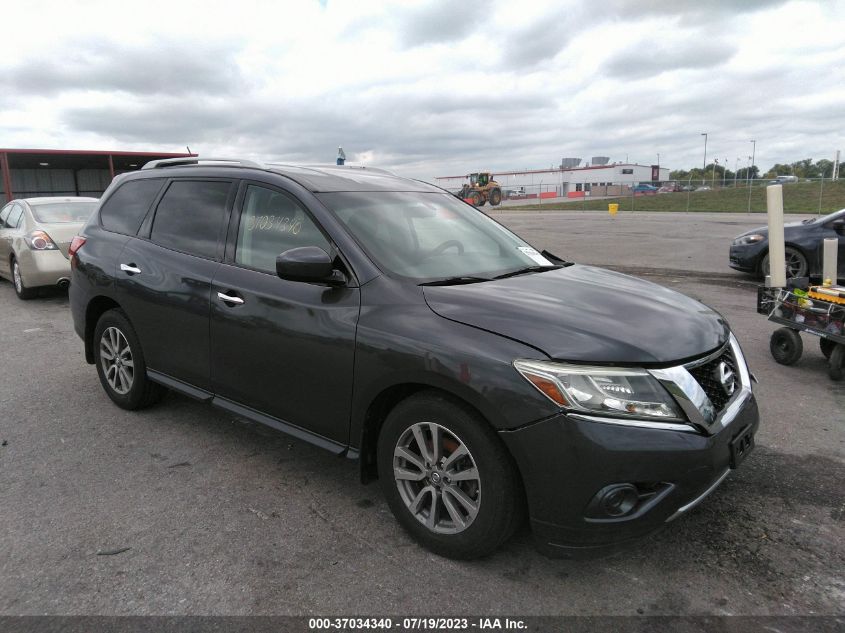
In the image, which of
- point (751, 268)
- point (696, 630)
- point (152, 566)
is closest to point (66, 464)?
point (152, 566)

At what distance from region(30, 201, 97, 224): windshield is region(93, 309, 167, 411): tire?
18.6 ft

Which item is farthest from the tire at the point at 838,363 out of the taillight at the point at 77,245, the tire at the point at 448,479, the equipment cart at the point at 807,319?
the taillight at the point at 77,245

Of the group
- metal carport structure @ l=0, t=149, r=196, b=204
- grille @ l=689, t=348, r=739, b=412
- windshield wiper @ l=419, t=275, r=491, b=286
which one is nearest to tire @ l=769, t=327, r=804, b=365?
grille @ l=689, t=348, r=739, b=412

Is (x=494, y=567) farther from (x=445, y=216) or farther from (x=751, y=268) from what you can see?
(x=751, y=268)

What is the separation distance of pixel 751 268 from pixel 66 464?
1019 cm

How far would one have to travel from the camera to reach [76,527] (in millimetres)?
3074

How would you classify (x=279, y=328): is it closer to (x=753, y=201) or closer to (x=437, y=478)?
(x=437, y=478)

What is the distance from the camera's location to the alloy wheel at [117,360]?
4480 mm

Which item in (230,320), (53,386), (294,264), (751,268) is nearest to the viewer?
(294,264)

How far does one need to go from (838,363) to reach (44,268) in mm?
9771

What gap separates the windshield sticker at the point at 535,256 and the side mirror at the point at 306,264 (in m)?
1.38

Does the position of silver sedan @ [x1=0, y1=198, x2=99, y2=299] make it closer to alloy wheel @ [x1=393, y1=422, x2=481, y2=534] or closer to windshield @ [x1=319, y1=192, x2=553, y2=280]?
windshield @ [x1=319, y1=192, x2=553, y2=280]

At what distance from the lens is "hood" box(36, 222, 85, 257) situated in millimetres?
8953

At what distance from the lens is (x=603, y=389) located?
2.38 m
